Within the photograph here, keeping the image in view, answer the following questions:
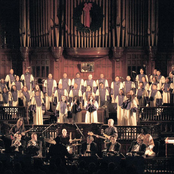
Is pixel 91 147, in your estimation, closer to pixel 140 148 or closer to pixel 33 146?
pixel 140 148

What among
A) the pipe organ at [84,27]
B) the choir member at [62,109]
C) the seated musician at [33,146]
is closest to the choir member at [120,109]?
the choir member at [62,109]

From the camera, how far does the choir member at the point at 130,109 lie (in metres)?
18.4

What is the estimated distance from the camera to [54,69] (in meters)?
21.5

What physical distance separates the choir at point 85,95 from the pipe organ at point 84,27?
1505 millimetres

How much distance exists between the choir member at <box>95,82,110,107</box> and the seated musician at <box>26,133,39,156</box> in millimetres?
4731

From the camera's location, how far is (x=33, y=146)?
50.5 ft

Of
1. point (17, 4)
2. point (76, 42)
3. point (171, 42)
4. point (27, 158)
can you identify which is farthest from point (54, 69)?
point (27, 158)

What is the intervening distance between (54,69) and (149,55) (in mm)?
3754

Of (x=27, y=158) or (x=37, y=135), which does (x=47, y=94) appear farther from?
(x=27, y=158)

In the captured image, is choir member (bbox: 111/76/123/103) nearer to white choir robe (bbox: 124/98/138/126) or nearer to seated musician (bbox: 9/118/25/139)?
white choir robe (bbox: 124/98/138/126)

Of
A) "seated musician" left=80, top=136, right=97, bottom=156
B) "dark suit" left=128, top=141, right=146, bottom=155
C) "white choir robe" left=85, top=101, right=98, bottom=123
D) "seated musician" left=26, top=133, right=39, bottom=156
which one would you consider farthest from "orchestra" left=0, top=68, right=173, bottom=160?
"dark suit" left=128, top=141, right=146, bottom=155

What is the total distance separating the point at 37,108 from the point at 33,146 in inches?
151

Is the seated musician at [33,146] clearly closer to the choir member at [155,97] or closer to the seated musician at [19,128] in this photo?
the seated musician at [19,128]

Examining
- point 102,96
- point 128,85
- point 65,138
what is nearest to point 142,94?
point 128,85
